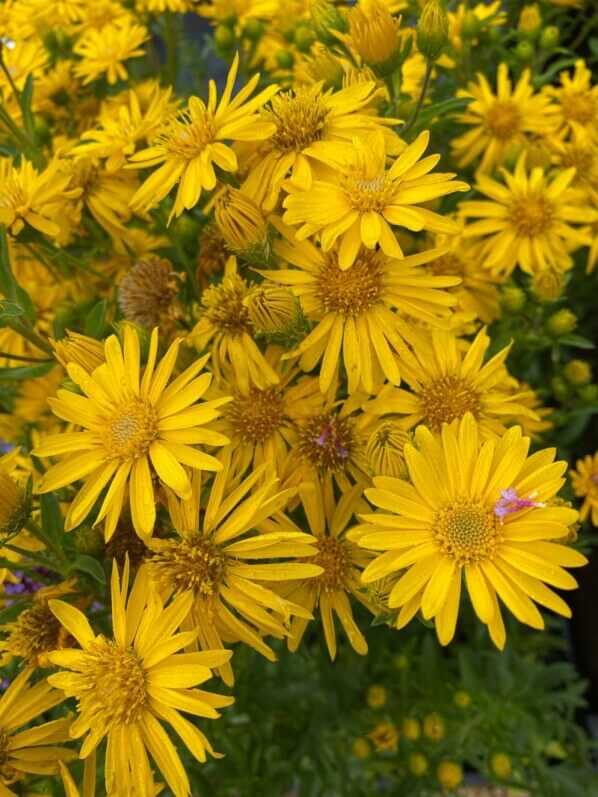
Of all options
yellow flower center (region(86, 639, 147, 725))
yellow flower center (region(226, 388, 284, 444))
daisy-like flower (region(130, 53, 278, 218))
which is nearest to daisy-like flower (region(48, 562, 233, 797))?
yellow flower center (region(86, 639, 147, 725))

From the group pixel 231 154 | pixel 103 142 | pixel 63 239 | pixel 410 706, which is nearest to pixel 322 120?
pixel 231 154

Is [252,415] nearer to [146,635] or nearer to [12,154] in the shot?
[146,635]

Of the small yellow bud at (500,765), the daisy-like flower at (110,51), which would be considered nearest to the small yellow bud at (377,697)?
the small yellow bud at (500,765)

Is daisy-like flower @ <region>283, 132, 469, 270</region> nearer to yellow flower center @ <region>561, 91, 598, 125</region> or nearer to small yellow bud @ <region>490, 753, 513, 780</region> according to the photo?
yellow flower center @ <region>561, 91, 598, 125</region>

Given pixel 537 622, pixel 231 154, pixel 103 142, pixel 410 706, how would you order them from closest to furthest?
1. pixel 537 622
2. pixel 231 154
3. pixel 103 142
4. pixel 410 706

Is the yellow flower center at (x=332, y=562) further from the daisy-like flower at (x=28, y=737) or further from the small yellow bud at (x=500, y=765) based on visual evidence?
the small yellow bud at (x=500, y=765)

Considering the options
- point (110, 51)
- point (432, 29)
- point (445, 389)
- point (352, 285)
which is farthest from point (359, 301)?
point (110, 51)
